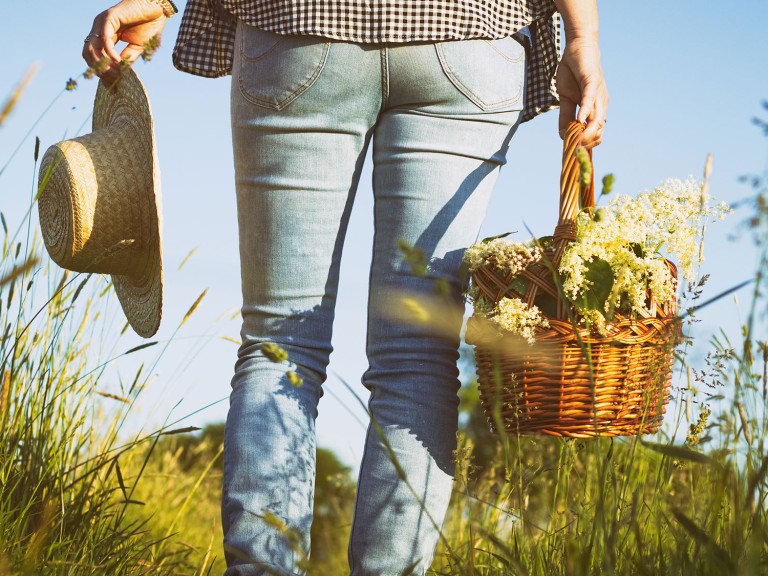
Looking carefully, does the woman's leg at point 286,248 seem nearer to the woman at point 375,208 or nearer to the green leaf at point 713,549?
the woman at point 375,208

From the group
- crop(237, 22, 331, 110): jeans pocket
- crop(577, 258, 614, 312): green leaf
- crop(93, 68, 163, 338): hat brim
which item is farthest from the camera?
crop(93, 68, 163, 338): hat brim

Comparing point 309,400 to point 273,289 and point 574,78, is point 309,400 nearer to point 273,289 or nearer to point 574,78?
point 273,289

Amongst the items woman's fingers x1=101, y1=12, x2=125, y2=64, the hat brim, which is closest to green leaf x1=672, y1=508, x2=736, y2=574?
the hat brim

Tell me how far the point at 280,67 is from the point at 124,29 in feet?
2.28

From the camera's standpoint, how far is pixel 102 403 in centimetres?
305

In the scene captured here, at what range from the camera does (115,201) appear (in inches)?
97.4

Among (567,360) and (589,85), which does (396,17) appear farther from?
(567,360)

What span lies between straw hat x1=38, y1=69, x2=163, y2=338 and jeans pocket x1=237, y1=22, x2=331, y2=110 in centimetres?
57

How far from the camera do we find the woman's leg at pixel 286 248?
5.98ft

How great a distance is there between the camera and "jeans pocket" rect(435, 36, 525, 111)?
71.7 inches

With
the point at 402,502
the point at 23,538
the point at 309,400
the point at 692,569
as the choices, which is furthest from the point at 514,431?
the point at 23,538

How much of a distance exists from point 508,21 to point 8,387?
1.43 meters

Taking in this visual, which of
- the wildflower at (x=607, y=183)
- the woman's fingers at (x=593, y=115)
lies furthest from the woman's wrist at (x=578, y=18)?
the wildflower at (x=607, y=183)

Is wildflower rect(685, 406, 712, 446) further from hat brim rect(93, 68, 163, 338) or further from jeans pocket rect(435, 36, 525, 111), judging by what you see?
hat brim rect(93, 68, 163, 338)
